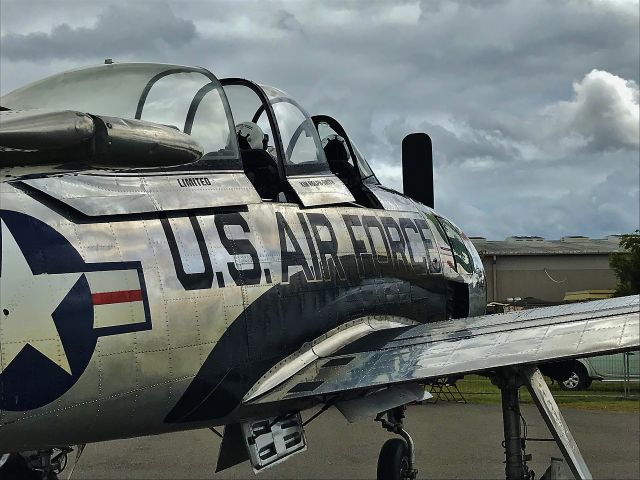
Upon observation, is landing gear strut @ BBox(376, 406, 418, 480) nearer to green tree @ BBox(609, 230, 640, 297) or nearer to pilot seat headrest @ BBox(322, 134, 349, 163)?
pilot seat headrest @ BBox(322, 134, 349, 163)

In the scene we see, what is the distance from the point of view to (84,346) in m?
4.50

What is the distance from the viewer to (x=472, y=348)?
566 cm

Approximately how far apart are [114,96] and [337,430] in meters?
9.65

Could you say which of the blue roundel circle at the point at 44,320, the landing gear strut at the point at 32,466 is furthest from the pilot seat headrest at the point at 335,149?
the blue roundel circle at the point at 44,320

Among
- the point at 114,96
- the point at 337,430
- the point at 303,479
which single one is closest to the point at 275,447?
the point at 114,96

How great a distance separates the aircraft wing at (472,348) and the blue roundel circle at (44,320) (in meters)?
1.41

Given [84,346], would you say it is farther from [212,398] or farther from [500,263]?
[500,263]

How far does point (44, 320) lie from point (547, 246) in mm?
57811

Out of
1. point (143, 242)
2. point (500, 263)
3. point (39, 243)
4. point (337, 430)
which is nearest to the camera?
point (39, 243)

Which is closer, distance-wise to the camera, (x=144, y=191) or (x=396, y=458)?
(x=144, y=191)

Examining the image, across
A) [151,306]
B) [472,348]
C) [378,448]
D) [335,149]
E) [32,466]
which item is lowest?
→ [378,448]

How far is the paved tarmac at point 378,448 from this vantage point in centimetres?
1018

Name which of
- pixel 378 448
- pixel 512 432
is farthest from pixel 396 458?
pixel 378 448

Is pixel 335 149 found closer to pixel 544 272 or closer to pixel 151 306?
pixel 151 306
